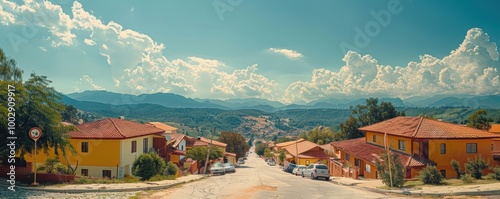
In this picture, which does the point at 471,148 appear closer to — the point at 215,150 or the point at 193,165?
the point at 193,165

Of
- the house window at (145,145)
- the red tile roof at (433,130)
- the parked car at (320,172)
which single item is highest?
the red tile roof at (433,130)

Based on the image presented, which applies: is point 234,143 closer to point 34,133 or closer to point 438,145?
point 438,145

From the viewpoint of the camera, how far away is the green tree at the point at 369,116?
82375 millimetres

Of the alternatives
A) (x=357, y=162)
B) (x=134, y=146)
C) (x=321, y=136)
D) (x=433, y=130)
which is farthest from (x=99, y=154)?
(x=321, y=136)

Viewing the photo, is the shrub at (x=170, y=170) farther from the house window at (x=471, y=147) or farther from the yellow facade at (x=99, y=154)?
the house window at (x=471, y=147)

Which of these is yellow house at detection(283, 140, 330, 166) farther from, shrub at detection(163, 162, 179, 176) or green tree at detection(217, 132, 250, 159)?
shrub at detection(163, 162, 179, 176)

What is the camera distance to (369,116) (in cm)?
8350

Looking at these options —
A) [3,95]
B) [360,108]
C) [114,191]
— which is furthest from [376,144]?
[360,108]

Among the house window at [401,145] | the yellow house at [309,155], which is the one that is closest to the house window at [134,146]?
the house window at [401,145]

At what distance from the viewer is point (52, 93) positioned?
24.6 meters

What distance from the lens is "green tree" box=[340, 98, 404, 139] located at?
82.4 m

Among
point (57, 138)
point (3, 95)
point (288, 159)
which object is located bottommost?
point (288, 159)

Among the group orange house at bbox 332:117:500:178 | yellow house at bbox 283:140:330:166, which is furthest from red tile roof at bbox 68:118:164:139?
yellow house at bbox 283:140:330:166

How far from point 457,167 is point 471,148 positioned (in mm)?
5083
